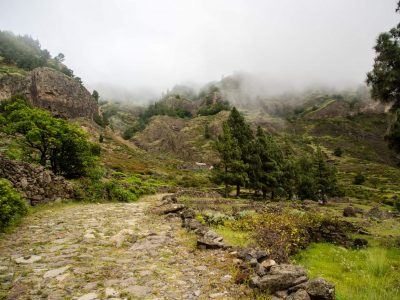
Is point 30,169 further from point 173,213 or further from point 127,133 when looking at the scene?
point 127,133

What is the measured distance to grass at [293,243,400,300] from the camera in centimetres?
658

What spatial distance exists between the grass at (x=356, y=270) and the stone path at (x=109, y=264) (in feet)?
8.56

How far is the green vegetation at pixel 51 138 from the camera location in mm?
21641

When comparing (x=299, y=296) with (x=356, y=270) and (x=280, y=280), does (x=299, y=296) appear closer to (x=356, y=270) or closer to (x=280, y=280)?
(x=280, y=280)

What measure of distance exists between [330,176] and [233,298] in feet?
210

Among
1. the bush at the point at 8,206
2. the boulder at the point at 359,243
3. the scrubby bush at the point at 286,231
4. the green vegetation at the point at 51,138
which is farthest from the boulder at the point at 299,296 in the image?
the green vegetation at the point at 51,138

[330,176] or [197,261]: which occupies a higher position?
[197,261]

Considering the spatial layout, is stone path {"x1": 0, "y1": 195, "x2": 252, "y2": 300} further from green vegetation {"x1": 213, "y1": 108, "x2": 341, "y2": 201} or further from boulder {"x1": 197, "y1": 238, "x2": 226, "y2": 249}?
green vegetation {"x1": 213, "y1": 108, "x2": 341, "y2": 201}

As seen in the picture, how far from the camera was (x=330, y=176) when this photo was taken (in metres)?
64.6

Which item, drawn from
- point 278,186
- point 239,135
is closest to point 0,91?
point 239,135

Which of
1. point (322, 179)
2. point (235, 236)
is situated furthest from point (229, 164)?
point (322, 179)

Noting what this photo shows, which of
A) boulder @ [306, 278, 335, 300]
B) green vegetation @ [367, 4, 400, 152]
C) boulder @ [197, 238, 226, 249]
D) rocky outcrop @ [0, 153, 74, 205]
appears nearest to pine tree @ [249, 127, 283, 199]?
green vegetation @ [367, 4, 400, 152]

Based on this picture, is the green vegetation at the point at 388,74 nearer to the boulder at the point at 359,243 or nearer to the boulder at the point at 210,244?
the boulder at the point at 359,243

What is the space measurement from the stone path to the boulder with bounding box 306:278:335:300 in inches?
52.2
